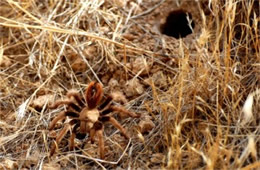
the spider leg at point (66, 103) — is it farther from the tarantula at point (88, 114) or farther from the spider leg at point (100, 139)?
the spider leg at point (100, 139)

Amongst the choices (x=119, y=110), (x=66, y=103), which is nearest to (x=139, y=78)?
(x=119, y=110)

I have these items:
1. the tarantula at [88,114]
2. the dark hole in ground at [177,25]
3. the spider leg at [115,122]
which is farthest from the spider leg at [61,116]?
the dark hole in ground at [177,25]

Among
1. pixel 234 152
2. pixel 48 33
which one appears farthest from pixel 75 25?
pixel 234 152

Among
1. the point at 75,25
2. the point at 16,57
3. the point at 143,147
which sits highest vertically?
the point at 75,25

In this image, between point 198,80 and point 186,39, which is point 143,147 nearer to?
point 198,80

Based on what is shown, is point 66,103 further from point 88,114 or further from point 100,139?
point 100,139

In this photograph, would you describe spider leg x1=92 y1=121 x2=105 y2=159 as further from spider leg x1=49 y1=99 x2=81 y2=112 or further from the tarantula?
spider leg x1=49 y1=99 x2=81 y2=112
